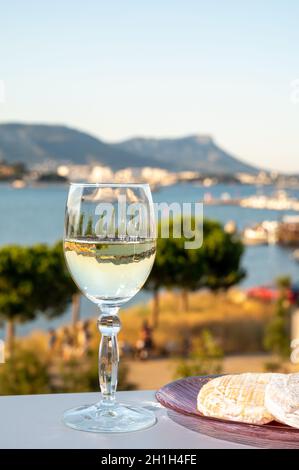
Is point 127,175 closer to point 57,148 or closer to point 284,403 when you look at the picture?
point 57,148

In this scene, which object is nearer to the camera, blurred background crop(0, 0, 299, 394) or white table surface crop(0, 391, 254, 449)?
white table surface crop(0, 391, 254, 449)

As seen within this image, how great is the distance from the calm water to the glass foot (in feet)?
53.4

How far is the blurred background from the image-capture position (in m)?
16.5

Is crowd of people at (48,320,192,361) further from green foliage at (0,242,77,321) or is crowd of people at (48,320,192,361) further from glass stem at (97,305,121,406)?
glass stem at (97,305,121,406)

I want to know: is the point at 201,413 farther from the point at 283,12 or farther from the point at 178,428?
the point at 283,12

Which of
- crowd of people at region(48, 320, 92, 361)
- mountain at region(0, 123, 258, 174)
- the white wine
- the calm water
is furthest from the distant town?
the white wine

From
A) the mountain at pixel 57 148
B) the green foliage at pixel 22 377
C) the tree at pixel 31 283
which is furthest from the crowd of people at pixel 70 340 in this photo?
the mountain at pixel 57 148

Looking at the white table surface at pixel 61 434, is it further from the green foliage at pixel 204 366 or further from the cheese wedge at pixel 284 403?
the green foliage at pixel 204 366

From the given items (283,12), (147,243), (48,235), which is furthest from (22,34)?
(147,243)

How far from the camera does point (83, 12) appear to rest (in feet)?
82.0

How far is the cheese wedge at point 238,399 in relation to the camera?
618 mm

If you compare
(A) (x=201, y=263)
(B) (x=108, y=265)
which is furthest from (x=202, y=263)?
(B) (x=108, y=265)
